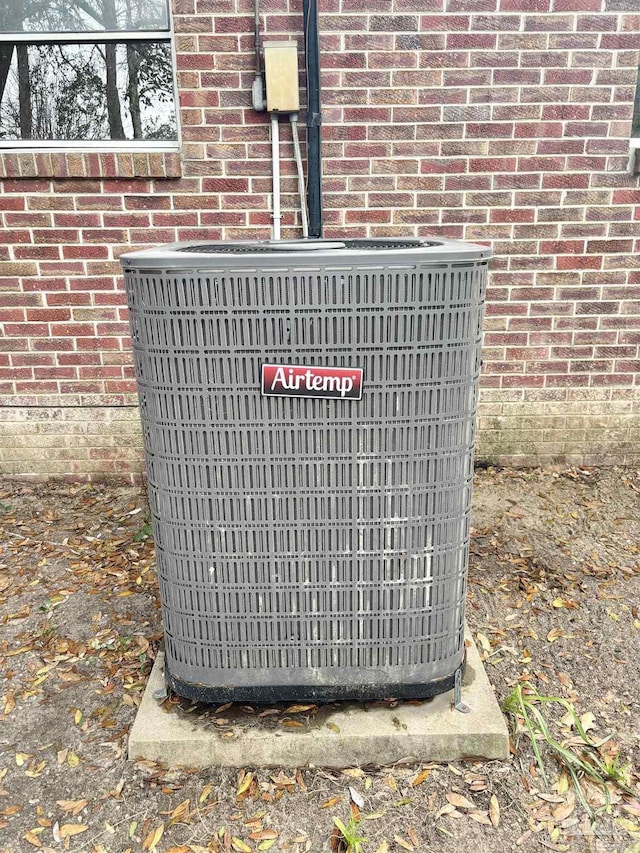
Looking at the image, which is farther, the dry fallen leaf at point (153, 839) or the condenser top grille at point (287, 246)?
the condenser top grille at point (287, 246)

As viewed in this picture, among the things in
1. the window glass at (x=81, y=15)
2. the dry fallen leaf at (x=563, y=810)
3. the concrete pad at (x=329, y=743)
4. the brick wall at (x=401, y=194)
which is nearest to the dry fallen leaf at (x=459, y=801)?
the concrete pad at (x=329, y=743)

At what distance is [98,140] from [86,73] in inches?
15.2

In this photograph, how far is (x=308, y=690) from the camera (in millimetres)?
2025

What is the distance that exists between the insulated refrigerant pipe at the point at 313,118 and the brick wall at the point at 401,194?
0.09 metres

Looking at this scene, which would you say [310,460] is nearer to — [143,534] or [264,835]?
[264,835]

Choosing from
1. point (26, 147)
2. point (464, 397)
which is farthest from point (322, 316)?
point (26, 147)

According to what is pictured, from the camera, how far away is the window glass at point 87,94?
3.77 metres

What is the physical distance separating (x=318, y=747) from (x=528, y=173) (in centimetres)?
337

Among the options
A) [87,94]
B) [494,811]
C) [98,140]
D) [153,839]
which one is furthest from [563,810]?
[87,94]

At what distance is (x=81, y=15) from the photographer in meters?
3.73

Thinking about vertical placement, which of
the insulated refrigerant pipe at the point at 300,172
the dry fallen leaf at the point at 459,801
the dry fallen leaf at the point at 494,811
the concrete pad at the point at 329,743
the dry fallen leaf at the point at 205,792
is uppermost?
the insulated refrigerant pipe at the point at 300,172

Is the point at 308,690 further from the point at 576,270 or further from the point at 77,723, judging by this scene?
the point at 576,270

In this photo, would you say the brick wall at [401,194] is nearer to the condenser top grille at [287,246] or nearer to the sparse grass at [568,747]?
the condenser top grille at [287,246]

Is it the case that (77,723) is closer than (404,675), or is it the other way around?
(404,675)
